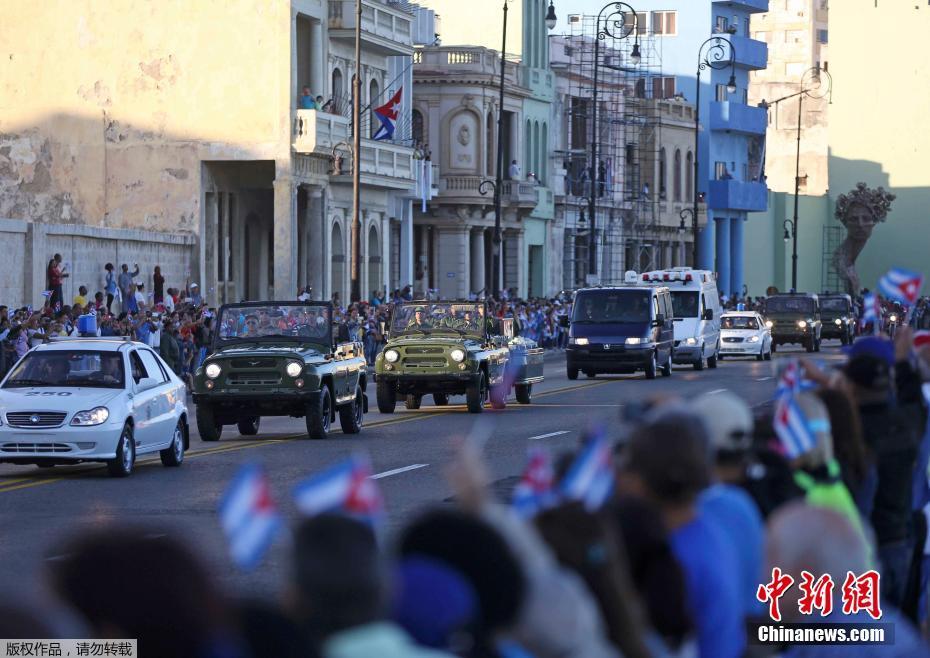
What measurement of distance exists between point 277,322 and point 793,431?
19.9m

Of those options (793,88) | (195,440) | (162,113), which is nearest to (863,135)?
(793,88)

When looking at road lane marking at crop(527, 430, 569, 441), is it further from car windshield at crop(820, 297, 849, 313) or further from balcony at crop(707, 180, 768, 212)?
balcony at crop(707, 180, 768, 212)

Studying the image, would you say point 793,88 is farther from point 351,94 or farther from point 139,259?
point 139,259

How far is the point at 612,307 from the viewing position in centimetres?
4384

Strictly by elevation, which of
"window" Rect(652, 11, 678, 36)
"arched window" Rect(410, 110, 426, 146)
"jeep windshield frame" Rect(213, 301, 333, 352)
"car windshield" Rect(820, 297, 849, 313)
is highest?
"window" Rect(652, 11, 678, 36)

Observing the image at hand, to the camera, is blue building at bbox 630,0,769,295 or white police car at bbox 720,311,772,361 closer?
white police car at bbox 720,311,772,361

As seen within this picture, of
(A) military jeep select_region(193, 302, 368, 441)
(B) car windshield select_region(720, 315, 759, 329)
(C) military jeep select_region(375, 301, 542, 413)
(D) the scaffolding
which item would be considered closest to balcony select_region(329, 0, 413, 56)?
(B) car windshield select_region(720, 315, 759, 329)

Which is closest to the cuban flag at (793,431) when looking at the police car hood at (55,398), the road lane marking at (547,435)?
the police car hood at (55,398)

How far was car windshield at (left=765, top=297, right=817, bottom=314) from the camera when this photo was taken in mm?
61812

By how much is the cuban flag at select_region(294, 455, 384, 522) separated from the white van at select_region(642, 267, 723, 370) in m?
43.7

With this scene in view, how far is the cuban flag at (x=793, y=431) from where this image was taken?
25.2 ft

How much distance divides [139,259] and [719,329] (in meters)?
14.5

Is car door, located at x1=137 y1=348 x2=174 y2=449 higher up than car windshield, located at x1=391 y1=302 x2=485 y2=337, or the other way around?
car windshield, located at x1=391 y1=302 x2=485 y2=337

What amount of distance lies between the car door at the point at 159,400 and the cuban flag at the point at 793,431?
47.2 ft
